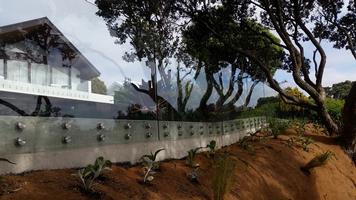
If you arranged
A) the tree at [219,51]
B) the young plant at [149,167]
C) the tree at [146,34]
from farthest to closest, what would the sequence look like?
the tree at [219,51] < the tree at [146,34] < the young plant at [149,167]

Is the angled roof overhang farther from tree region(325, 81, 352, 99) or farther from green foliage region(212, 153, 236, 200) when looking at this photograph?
tree region(325, 81, 352, 99)

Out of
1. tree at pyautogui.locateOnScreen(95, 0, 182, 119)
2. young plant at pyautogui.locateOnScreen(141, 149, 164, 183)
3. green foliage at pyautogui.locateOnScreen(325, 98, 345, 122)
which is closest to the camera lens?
young plant at pyautogui.locateOnScreen(141, 149, 164, 183)

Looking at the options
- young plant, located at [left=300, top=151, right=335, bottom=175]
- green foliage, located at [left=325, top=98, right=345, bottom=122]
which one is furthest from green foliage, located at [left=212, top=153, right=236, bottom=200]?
green foliage, located at [left=325, top=98, right=345, bottom=122]

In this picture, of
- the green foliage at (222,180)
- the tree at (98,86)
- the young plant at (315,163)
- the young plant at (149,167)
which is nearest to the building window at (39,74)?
the tree at (98,86)

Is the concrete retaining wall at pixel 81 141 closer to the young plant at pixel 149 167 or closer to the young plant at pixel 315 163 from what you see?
the young plant at pixel 149 167

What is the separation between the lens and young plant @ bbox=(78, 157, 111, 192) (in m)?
4.73

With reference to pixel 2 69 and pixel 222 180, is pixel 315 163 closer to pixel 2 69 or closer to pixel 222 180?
pixel 222 180

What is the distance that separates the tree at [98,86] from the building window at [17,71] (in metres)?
1.10

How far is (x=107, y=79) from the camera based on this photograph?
21.1 feet

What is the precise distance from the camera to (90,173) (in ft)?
16.2

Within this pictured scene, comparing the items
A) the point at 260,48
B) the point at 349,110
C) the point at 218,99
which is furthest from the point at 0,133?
the point at 260,48

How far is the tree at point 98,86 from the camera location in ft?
20.3

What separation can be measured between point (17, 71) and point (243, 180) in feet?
12.4

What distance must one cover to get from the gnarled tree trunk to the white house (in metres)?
7.95
